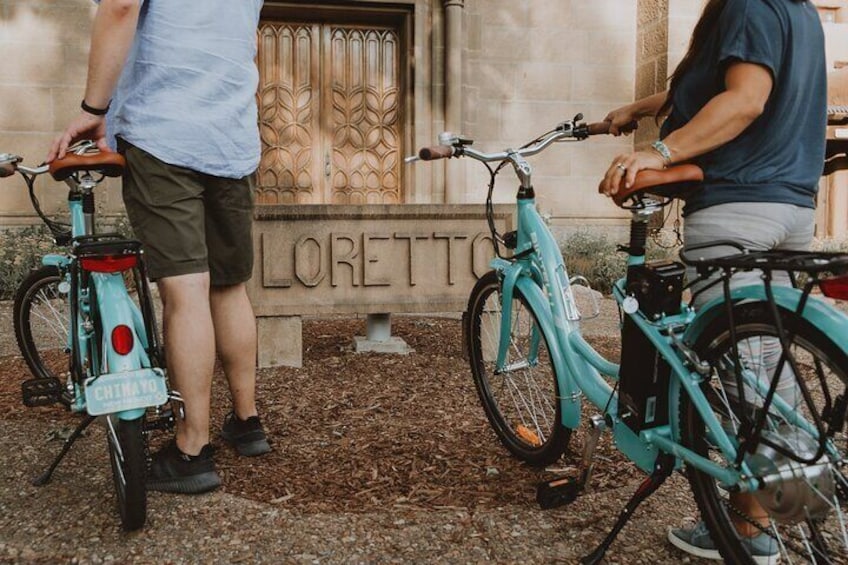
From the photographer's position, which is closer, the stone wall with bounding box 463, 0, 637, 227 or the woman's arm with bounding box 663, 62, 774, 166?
the woman's arm with bounding box 663, 62, 774, 166

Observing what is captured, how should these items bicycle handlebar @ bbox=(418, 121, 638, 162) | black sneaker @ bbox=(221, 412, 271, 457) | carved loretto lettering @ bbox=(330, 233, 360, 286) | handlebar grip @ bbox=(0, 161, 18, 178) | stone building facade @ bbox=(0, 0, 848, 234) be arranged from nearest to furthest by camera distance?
bicycle handlebar @ bbox=(418, 121, 638, 162)
handlebar grip @ bbox=(0, 161, 18, 178)
black sneaker @ bbox=(221, 412, 271, 457)
carved loretto lettering @ bbox=(330, 233, 360, 286)
stone building facade @ bbox=(0, 0, 848, 234)

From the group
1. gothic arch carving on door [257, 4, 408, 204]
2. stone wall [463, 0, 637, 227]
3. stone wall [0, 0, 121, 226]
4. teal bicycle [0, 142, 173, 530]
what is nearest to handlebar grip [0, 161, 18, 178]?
teal bicycle [0, 142, 173, 530]

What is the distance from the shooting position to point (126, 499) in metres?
2.29

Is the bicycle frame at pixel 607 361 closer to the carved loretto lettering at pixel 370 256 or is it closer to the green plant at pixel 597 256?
the carved loretto lettering at pixel 370 256

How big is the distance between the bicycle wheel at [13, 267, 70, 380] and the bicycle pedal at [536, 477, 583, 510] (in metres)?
2.26

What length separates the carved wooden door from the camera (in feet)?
28.2

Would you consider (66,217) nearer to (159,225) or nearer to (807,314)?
(159,225)

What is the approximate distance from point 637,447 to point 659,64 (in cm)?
722

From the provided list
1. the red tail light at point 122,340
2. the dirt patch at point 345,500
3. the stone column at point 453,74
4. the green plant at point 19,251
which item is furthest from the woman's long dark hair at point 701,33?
the green plant at point 19,251

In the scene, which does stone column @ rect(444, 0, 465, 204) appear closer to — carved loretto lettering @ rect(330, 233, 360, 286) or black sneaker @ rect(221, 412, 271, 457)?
carved loretto lettering @ rect(330, 233, 360, 286)

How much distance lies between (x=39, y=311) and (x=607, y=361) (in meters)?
2.69

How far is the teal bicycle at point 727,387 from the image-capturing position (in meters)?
1.69

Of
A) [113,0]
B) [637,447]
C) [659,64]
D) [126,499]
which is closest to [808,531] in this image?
[637,447]

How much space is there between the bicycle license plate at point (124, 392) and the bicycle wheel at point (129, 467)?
0.18 ft
